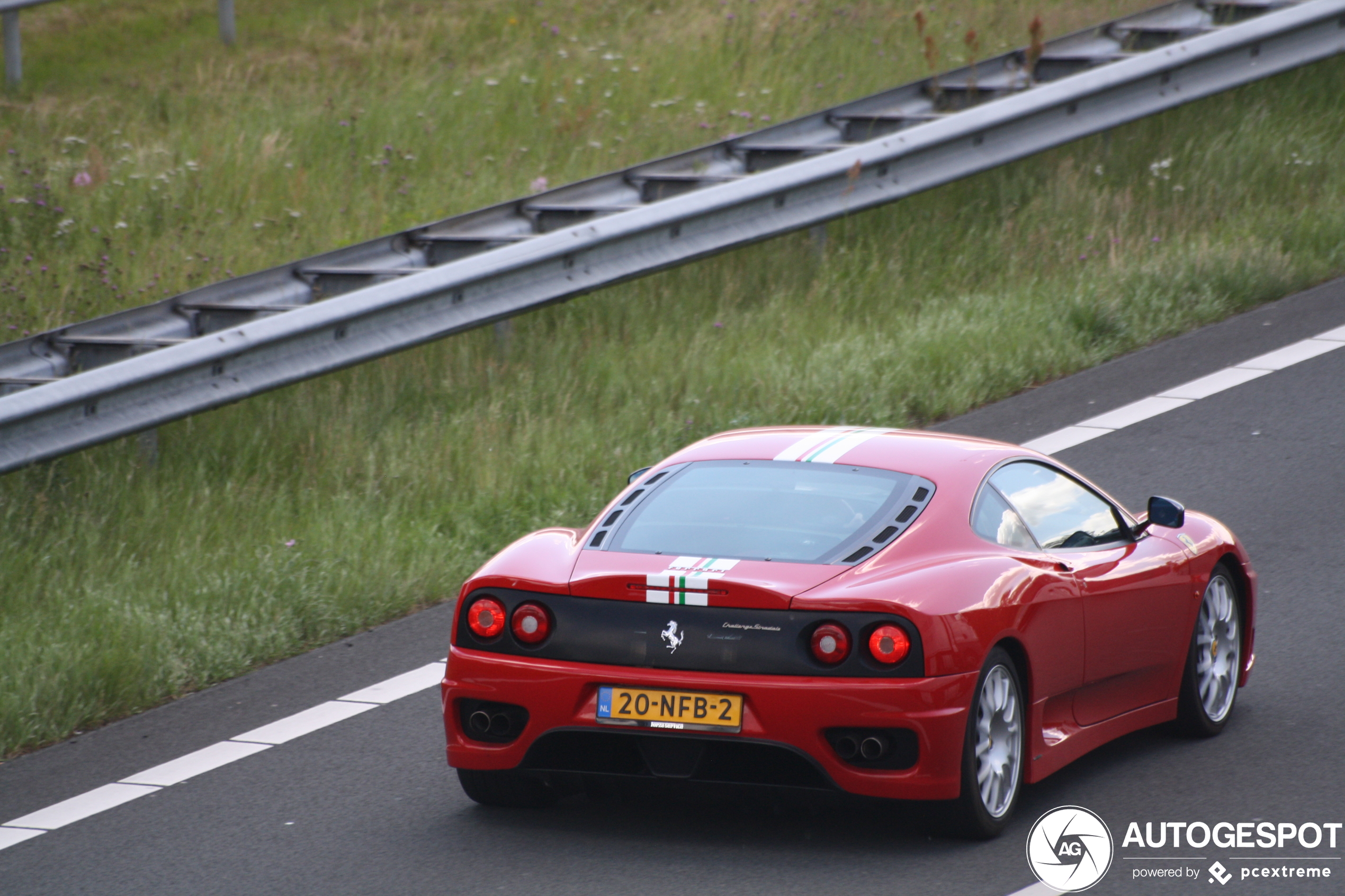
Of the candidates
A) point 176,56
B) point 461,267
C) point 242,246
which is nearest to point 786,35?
point 176,56

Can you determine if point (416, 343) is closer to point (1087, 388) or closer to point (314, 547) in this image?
point (314, 547)

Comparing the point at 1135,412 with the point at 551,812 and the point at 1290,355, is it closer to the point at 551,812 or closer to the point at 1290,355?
the point at 1290,355

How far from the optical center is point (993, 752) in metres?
5.49

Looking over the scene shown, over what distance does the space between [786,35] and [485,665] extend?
40.9 ft

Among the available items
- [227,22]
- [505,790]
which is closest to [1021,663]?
[505,790]

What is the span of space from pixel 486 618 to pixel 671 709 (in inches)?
26.6

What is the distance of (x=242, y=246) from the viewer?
1239 cm

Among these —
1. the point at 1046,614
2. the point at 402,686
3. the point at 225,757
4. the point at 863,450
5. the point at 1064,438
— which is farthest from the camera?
the point at 1064,438

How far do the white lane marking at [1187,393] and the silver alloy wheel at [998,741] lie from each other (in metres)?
4.31

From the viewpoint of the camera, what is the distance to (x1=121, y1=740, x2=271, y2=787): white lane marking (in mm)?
6348

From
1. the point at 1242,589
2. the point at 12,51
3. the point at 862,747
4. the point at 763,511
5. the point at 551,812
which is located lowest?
the point at 551,812

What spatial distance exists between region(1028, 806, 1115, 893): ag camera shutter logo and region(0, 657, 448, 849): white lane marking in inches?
82.4

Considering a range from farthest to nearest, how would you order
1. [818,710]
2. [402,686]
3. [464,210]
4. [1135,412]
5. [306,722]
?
1. [464,210]
2. [1135,412]
3. [402,686]
4. [306,722]
5. [818,710]

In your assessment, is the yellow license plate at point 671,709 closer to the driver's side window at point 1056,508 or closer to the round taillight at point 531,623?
the round taillight at point 531,623
